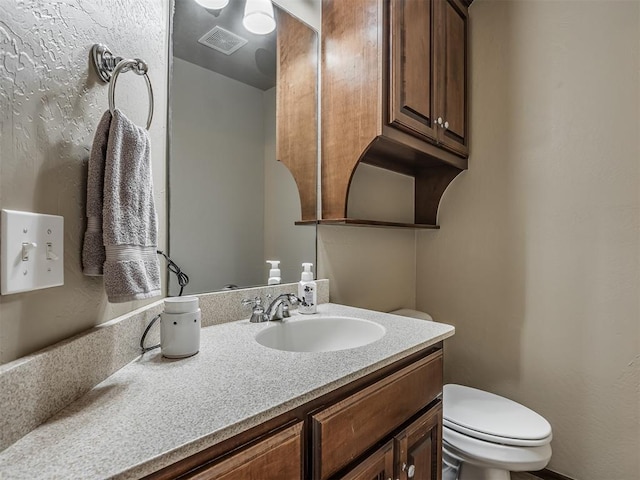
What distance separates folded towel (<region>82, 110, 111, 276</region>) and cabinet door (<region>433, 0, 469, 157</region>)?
1317 mm

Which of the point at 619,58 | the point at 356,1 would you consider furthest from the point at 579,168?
the point at 356,1

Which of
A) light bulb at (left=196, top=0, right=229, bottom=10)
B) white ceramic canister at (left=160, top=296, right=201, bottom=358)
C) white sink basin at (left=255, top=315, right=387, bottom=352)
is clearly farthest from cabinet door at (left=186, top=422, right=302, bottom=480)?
light bulb at (left=196, top=0, right=229, bottom=10)

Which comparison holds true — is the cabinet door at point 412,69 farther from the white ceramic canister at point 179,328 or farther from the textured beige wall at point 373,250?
the white ceramic canister at point 179,328

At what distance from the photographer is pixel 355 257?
1617 mm

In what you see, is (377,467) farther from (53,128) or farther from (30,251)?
(53,128)

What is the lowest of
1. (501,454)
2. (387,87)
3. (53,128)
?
(501,454)

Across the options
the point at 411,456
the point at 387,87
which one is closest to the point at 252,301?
the point at 411,456

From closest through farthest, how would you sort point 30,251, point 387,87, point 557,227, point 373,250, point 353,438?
point 30,251 → point 353,438 → point 387,87 → point 557,227 → point 373,250

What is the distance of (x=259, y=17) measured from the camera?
128 centimetres

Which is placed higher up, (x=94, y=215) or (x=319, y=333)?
(x=94, y=215)

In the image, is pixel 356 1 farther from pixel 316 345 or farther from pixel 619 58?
pixel 316 345

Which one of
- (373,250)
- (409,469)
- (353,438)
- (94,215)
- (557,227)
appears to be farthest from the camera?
(373,250)

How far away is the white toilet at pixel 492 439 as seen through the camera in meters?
1.10

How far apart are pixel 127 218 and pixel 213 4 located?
0.96 m
